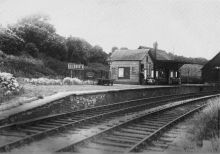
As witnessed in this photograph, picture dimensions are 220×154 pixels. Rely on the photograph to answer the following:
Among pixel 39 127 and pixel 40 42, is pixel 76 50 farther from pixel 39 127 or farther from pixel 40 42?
pixel 39 127

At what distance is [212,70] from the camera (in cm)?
4462

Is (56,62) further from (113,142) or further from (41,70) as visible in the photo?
(113,142)

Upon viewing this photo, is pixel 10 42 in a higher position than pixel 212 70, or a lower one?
higher

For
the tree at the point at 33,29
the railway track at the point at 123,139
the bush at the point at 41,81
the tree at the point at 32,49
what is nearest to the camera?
the railway track at the point at 123,139

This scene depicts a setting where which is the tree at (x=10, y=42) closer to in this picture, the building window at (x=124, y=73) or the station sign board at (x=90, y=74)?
the station sign board at (x=90, y=74)

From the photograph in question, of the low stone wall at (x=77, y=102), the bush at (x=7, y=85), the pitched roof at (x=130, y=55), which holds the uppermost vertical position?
the pitched roof at (x=130, y=55)

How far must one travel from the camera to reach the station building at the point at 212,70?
43.0 m

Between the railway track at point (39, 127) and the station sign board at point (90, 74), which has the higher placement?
the station sign board at point (90, 74)

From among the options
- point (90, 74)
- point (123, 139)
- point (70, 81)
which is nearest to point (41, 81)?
point (70, 81)

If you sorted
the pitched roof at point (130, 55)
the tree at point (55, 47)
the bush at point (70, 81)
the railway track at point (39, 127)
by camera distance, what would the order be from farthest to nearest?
the pitched roof at point (130, 55) < the tree at point (55, 47) < the bush at point (70, 81) < the railway track at point (39, 127)

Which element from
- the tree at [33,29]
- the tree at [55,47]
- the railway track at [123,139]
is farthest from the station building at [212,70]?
the railway track at [123,139]

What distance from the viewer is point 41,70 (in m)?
24.4

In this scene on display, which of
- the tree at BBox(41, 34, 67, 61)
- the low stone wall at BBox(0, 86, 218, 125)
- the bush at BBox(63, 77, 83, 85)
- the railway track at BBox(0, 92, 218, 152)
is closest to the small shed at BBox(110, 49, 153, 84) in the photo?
the tree at BBox(41, 34, 67, 61)

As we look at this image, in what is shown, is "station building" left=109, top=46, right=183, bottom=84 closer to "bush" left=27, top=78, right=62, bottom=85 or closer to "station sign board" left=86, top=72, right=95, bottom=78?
"station sign board" left=86, top=72, right=95, bottom=78
